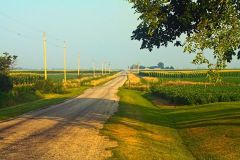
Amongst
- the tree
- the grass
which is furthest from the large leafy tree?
the tree

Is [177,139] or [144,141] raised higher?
[144,141]

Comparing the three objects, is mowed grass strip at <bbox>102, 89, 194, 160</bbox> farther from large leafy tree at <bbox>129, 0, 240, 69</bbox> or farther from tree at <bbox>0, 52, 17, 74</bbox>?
tree at <bbox>0, 52, 17, 74</bbox>

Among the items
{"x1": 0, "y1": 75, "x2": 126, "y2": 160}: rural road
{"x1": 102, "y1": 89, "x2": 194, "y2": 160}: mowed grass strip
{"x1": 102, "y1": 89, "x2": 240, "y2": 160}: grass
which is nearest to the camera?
{"x1": 0, "y1": 75, "x2": 126, "y2": 160}: rural road

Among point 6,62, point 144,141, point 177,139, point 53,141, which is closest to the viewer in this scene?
point 53,141

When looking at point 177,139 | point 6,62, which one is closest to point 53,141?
point 177,139

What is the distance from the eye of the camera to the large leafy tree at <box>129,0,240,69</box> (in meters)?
20.2

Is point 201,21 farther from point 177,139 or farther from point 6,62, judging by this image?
point 6,62

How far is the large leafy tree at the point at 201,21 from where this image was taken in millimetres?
20219

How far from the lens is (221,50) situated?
2047cm

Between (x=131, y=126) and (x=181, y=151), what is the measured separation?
28.2ft

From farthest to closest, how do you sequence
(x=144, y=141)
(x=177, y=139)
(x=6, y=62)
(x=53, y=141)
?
(x=6, y=62) < (x=177, y=139) < (x=144, y=141) < (x=53, y=141)

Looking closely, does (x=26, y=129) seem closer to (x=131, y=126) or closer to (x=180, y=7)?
(x=131, y=126)

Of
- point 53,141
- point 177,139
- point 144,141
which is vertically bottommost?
point 177,139

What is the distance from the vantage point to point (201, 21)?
21.0 metres
